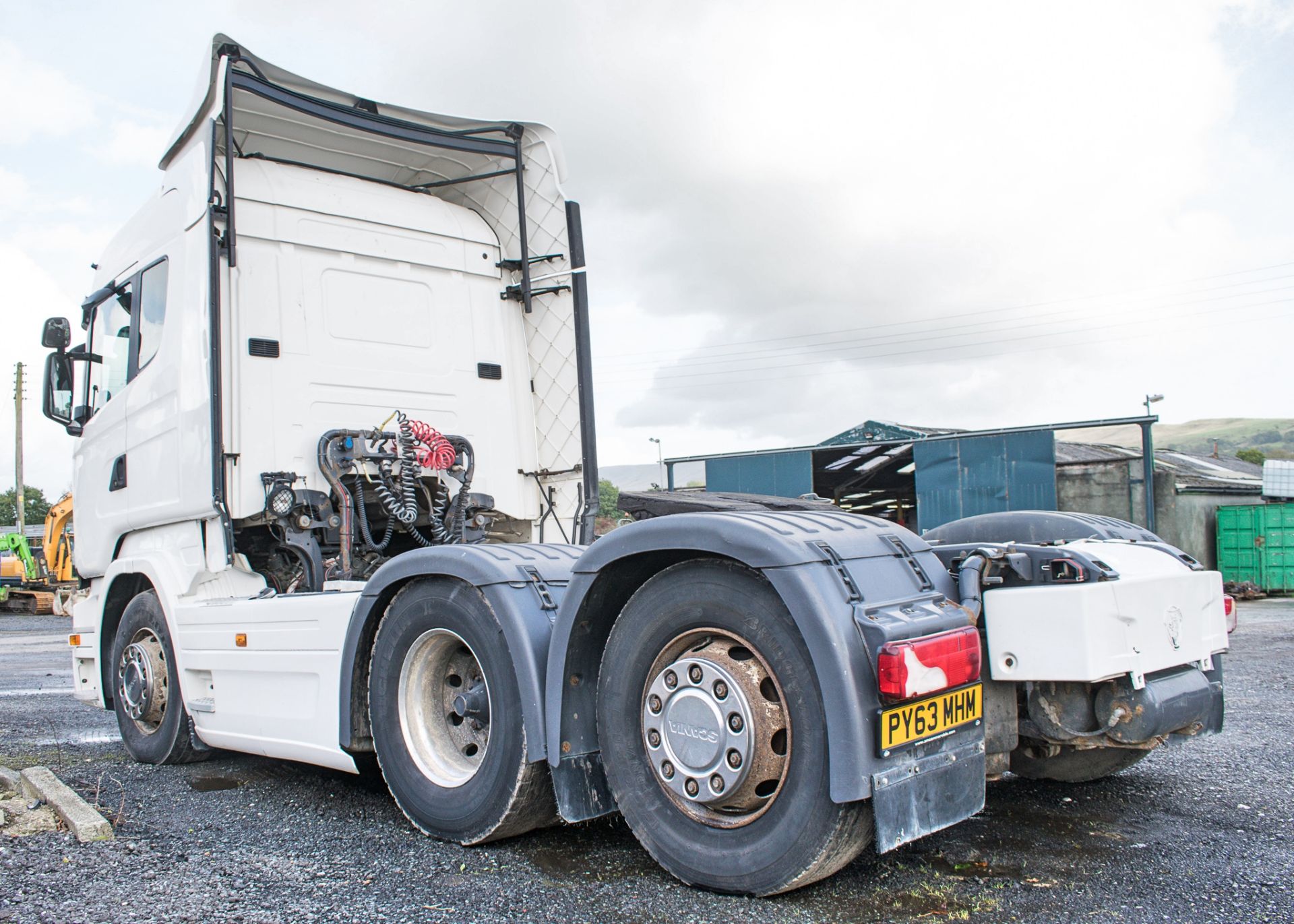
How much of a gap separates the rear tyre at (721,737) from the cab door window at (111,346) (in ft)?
13.2

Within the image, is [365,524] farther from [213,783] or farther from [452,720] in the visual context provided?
[452,720]

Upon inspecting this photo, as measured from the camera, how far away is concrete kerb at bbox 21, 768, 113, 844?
3.74 m

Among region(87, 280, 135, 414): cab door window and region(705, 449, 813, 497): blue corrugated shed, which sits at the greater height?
region(87, 280, 135, 414): cab door window

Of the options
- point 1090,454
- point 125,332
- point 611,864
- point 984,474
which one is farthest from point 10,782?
point 1090,454

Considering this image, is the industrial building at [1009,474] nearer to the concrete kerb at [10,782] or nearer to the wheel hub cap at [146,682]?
the wheel hub cap at [146,682]

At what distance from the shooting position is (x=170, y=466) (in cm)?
516

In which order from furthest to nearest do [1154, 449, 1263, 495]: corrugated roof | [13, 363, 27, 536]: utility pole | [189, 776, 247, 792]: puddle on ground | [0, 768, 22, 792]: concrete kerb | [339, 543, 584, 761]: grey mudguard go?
[13, 363, 27, 536]: utility pole
[1154, 449, 1263, 495]: corrugated roof
[189, 776, 247, 792]: puddle on ground
[0, 768, 22, 792]: concrete kerb
[339, 543, 584, 761]: grey mudguard

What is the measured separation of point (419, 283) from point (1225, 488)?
75.8ft

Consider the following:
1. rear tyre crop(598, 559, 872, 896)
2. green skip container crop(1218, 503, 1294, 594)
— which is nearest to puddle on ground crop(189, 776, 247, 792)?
rear tyre crop(598, 559, 872, 896)

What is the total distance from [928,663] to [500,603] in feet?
4.80

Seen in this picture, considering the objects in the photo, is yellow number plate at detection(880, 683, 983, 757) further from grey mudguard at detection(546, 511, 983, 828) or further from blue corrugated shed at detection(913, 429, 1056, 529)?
blue corrugated shed at detection(913, 429, 1056, 529)

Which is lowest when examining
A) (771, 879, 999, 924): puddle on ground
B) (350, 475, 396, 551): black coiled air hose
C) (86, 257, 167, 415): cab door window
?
(771, 879, 999, 924): puddle on ground

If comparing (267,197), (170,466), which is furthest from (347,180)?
(170,466)

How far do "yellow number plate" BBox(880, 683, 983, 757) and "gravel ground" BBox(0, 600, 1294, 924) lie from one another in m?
0.51
